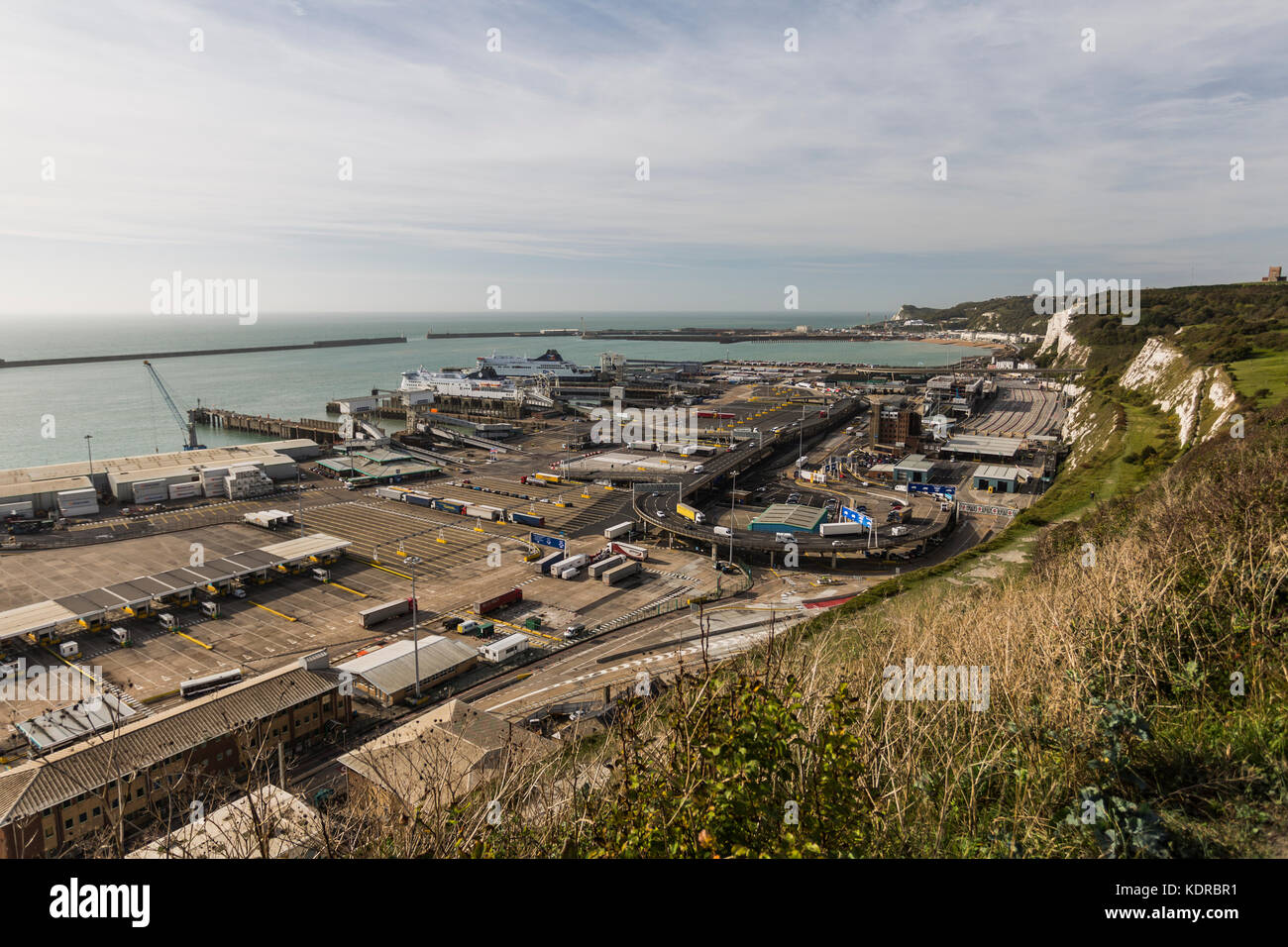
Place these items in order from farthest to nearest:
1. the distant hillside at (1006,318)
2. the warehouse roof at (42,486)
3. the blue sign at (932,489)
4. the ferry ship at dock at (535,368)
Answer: the distant hillside at (1006,318)
the ferry ship at dock at (535,368)
the blue sign at (932,489)
the warehouse roof at (42,486)

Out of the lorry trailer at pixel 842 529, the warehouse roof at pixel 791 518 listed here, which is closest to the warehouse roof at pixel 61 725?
the warehouse roof at pixel 791 518

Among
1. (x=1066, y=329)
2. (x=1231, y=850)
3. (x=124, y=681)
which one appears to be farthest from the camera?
(x=1066, y=329)

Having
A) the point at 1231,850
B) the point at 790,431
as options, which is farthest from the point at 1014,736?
the point at 790,431

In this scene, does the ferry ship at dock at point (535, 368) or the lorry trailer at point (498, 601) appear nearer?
the lorry trailer at point (498, 601)

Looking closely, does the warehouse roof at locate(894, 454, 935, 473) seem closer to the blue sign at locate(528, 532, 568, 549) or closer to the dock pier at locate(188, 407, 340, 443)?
the blue sign at locate(528, 532, 568, 549)

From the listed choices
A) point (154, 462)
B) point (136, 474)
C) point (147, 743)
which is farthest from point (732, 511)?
point (154, 462)

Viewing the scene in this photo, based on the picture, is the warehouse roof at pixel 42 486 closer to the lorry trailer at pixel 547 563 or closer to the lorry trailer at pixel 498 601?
the lorry trailer at pixel 547 563
